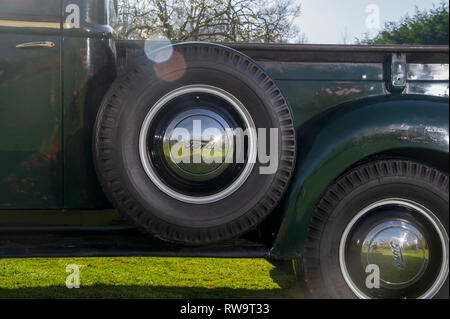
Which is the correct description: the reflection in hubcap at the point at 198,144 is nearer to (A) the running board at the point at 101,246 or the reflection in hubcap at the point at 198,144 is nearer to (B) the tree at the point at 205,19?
(A) the running board at the point at 101,246

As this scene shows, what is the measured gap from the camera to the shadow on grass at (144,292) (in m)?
2.37

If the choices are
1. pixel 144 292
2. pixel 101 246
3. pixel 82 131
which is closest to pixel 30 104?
pixel 82 131

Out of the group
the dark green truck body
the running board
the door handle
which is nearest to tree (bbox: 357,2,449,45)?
the dark green truck body

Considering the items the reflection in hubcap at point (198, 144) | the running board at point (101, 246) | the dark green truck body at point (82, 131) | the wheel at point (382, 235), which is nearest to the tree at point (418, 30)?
the dark green truck body at point (82, 131)

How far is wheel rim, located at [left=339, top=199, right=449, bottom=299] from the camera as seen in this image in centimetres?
183

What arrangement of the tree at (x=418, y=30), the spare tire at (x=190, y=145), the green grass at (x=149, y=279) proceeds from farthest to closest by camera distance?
the green grass at (x=149, y=279), the tree at (x=418, y=30), the spare tire at (x=190, y=145)

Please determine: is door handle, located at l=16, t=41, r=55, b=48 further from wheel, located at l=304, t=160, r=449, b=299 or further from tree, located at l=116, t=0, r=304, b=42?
wheel, located at l=304, t=160, r=449, b=299

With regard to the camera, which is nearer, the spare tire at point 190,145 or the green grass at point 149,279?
the spare tire at point 190,145

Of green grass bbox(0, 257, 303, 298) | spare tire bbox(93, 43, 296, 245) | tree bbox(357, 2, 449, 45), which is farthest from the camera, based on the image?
green grass bbox(0, 257, 303, 298)

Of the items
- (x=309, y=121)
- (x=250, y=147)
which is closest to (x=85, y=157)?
(x=250, y=147)

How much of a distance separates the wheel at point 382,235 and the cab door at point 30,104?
3.97ft

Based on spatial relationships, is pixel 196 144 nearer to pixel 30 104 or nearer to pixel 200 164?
pixel 200 164

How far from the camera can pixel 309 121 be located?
198 cm
